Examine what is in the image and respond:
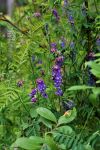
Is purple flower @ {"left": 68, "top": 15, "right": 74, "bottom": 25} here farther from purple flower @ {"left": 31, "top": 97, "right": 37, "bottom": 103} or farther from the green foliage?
purple flower @ {"left": 31, "top": 97, "right": 37, "bottom": 103}

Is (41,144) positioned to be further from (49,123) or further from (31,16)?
(31,16)

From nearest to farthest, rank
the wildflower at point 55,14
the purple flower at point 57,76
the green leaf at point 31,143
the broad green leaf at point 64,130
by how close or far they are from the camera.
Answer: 1. the green leaf at point 31,143
2. the broad green leaf at point 64,130
3. the purple flower at point 57,76
4. the wildflower at point 55,14

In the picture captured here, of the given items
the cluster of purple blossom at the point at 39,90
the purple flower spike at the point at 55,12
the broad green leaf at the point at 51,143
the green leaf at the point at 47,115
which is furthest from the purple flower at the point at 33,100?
the purple flower spike at the point at 55,12

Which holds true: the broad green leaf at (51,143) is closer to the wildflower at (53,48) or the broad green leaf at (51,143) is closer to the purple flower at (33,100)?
the purple flower at (33,100)

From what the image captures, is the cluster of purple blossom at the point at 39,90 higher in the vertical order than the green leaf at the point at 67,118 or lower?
higher

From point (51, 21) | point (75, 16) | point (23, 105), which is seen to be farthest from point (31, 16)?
point (23, 105)

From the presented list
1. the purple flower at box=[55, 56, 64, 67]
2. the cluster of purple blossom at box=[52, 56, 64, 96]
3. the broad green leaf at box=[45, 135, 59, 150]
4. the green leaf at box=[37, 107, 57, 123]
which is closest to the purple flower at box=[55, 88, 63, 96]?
the cluster of purple blossom at box=[52, 56, 64, 96]

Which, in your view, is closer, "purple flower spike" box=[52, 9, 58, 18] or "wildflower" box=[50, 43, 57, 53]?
"wildflower" box=[50, 43, 57, 53]

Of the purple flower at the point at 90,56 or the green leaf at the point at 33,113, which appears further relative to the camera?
the purple flower at the point at 90,56

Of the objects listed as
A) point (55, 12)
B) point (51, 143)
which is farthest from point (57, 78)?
point (55, 12)

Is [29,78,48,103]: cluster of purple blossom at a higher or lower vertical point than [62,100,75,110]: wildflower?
higher

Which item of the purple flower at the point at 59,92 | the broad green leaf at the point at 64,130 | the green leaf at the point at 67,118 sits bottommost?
the broad green leaf at the point at 64,130

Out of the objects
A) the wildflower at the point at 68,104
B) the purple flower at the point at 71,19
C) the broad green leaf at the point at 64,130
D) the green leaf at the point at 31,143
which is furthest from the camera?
the purple flower at the point at 71,19

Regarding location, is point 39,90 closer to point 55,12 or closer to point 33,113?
point 33,113
